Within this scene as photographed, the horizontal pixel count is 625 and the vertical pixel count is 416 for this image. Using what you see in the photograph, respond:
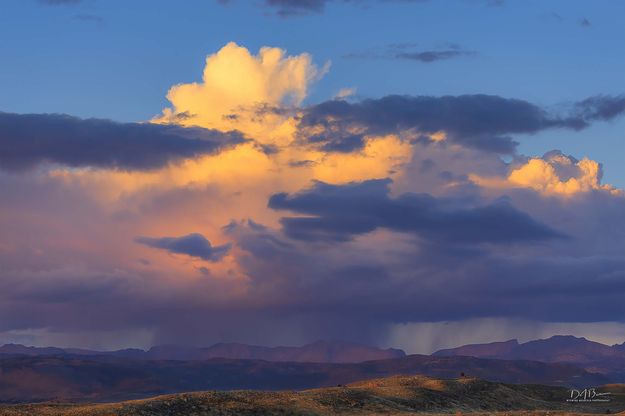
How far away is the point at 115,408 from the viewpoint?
238ft

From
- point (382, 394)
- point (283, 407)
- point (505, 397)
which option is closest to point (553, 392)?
point (505, 397)

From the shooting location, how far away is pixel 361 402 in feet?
290

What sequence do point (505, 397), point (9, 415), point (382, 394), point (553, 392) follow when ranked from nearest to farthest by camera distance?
1. point (9, 415)
2. point (382, 394)
3. point (505, 397)
4. point (553, 392)

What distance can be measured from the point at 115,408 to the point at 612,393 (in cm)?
8957

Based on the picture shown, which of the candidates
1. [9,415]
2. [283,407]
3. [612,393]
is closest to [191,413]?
[283,407]

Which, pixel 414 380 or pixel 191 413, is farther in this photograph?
pixel 414 380

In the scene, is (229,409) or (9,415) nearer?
(9,415)

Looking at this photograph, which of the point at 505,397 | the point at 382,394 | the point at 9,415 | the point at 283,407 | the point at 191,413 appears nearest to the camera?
the point at 9,415

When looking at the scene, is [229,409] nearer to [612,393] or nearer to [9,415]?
[9,415]

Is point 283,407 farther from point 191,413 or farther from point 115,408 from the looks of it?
point 115,408

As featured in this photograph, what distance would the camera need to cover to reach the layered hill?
74438 millimetres

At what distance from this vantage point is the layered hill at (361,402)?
74.4m

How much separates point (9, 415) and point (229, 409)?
2037 cm

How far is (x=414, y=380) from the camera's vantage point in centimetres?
11625
